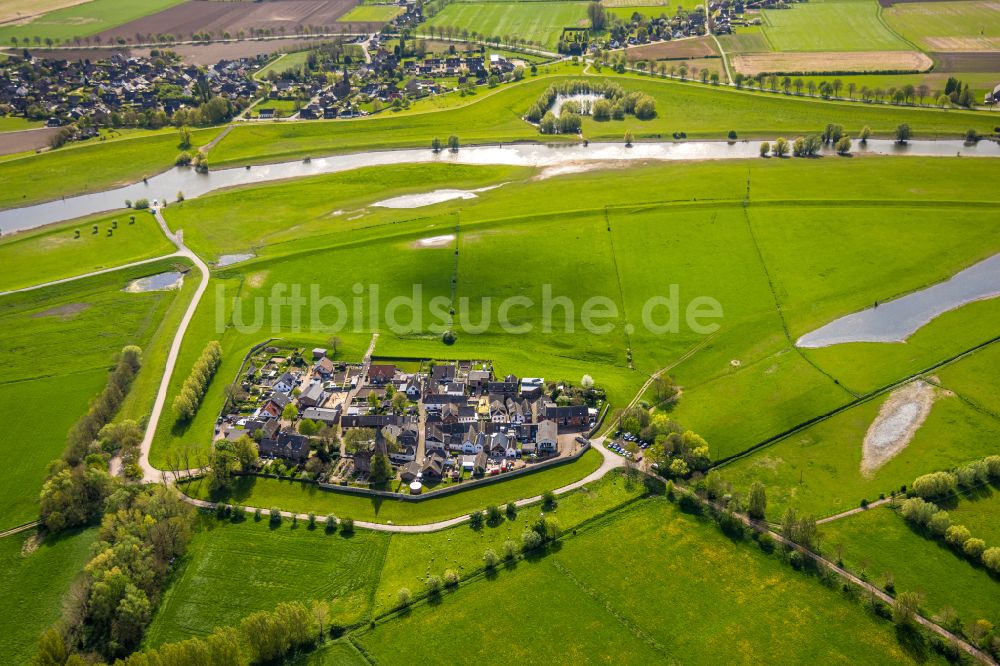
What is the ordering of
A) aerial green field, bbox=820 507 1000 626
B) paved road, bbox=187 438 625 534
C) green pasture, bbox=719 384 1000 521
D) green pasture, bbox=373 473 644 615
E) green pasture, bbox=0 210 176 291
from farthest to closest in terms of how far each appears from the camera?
green pasture, bbox=0 210 176 291 → green pasture, bbox=719 384 1000 521 → paved road, bbox=187 438 625 534 → green pasture, bbox=373 473 644 615 → aerial green field, bbox=820 507 1000 626

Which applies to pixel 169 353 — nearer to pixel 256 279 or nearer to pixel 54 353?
pixel 54 353

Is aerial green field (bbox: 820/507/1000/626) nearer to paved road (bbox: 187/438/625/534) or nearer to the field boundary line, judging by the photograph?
the field boundary line

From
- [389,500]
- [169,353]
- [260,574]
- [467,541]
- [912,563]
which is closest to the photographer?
[912,563]

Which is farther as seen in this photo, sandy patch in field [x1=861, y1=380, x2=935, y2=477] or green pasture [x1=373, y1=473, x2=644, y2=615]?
sandy patch in field [x1=861, y1=380, x2=935, y2=477]

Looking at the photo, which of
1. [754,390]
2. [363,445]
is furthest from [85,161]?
[754,390]

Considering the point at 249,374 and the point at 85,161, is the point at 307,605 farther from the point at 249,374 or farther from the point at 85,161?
the point at 85,161

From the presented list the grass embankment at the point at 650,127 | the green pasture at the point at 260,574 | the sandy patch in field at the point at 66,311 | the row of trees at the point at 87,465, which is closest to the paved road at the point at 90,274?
the sandy patch in field at the point at 66,311

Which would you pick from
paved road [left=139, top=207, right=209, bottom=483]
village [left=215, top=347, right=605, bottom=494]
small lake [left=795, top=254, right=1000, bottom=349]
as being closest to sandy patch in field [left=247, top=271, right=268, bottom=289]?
paved road [left=139, top=207, right=209, bottom=483]

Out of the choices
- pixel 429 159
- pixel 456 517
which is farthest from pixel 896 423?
pixel 429 159

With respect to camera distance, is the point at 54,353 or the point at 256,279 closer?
the point at 54,353
